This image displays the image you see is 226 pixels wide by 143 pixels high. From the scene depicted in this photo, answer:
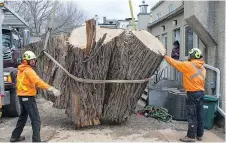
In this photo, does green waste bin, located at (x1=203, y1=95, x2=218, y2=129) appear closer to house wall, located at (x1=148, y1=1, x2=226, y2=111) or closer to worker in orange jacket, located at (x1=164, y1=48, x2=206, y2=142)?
house wall, located at (x1=148, y1=1, x2=226, y2=111)

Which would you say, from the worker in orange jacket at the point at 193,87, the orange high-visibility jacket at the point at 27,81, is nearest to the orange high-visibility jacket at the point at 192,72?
the worker in orange jacket at the point at 193,87

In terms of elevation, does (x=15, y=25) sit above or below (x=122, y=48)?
above

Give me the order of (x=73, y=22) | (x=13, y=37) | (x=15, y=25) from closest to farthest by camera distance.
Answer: (x=13, y=37) → (x=15, y=25) → (x=73, y=22)

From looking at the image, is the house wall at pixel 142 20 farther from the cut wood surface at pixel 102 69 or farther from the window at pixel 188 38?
the cut wood surface at pixel 102 69

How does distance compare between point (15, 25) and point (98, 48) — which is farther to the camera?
point (15, 25)

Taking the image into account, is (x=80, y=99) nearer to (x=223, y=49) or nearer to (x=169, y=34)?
(x=223, y=49)

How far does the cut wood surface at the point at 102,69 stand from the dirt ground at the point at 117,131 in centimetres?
27

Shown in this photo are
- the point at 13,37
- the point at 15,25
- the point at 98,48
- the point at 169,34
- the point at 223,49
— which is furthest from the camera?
the point at 169,34

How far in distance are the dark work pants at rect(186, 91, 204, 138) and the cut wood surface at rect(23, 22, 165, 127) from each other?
103cm

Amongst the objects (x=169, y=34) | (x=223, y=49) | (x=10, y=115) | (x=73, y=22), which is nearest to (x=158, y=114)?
(x=223, y=49)

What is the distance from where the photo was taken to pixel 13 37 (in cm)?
1005

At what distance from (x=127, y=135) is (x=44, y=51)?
2559 mm

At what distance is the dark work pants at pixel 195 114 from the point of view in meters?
6.55

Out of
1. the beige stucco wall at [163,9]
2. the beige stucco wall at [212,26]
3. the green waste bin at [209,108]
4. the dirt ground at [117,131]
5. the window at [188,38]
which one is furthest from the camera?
the beige stucco wall at [163,9]
